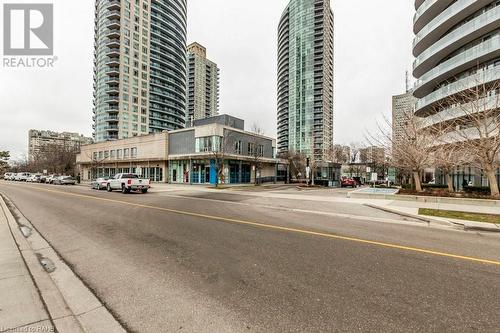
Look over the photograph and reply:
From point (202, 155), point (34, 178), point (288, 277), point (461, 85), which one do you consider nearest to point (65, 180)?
point (34, 178)

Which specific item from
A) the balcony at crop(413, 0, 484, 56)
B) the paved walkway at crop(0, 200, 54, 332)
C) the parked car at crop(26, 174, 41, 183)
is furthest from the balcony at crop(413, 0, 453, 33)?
the parked car at crop(26, 174, 41, 183)

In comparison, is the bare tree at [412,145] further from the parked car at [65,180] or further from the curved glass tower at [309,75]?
the curved glass tower at [309,75]

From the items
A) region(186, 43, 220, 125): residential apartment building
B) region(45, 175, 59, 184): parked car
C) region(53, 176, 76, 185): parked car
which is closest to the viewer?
region(53, 176, 76, 185): parked car

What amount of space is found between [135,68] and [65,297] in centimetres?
9499

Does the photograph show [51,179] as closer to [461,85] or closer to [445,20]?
[461,85]

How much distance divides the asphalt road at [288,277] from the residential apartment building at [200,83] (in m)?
141

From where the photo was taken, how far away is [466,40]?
27.7 m

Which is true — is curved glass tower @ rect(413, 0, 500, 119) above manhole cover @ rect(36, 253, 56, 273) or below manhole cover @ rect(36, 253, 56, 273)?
above

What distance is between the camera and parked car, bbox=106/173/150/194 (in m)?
21.8

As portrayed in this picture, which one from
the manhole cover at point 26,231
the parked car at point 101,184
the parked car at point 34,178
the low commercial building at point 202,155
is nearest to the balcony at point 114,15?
the low commercial building at point 202,155

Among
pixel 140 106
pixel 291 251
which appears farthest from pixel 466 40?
pixel 140 106

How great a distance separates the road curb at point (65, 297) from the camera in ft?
8.84

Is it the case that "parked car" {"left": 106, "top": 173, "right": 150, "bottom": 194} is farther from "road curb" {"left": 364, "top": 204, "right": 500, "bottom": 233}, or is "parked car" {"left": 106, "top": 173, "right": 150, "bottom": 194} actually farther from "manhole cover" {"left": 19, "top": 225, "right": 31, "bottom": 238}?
"road curb" {"left": 364, "top": 204, "right": 500, "bottom": 233}

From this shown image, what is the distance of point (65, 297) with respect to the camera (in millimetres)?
3359
